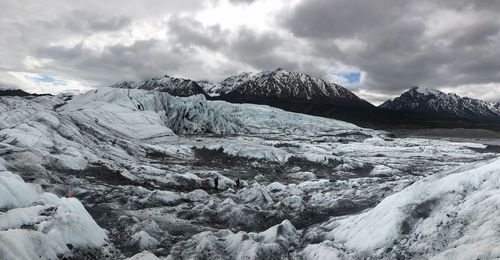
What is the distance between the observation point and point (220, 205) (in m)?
22.5

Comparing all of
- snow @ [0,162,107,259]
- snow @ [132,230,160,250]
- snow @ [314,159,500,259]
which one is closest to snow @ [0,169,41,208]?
snow @ [0,162,107,259]

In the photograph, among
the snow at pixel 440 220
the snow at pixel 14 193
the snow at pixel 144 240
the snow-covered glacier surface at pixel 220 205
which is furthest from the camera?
the snow at pixel 14 193

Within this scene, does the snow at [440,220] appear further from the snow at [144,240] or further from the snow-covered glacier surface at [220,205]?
the snow at [144,240]

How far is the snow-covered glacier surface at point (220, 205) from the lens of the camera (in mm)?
12133

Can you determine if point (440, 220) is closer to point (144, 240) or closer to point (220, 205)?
point (144, 240)

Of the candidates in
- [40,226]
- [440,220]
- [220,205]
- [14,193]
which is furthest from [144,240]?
[440,220]

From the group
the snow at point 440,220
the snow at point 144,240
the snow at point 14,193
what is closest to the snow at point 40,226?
the snow at point 14,193

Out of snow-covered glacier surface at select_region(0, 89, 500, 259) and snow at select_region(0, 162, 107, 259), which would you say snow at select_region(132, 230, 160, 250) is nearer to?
snow-covered glacier surface at select_region(0, 89, 500, 259)

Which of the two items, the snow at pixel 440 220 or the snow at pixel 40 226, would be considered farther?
the snow at pixel 40 226

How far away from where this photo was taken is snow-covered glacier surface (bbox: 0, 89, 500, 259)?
12.1 m

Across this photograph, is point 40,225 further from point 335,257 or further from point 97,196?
point 97,196

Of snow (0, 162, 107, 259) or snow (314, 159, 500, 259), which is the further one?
snow (0, 162, 107, 259)

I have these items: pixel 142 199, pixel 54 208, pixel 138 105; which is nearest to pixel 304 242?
pixel 54 208

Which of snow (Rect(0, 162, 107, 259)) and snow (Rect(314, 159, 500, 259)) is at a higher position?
snow (Rect(314, 159, 500, 259))
